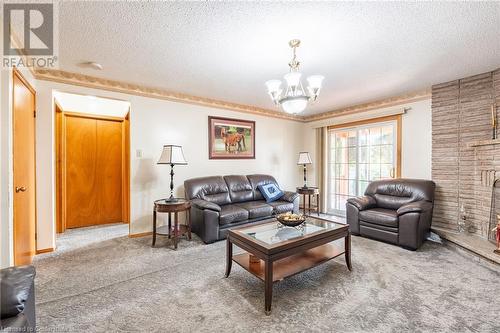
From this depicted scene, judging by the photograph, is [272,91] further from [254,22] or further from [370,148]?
[370,148]

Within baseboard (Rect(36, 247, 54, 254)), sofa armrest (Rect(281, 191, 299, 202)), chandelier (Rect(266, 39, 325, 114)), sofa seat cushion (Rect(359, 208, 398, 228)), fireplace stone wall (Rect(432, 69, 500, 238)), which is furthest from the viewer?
sofa armrest (Rect(281, 191, 299, 202))

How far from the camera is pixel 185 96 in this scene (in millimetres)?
4203

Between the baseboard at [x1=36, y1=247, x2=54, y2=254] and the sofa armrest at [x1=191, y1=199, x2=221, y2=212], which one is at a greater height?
the sofa armrest at [x1=191, y1=199, x2=221, y2=212]

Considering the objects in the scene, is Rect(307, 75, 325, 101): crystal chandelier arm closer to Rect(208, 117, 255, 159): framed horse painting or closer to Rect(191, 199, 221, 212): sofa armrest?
Rect(191, 199, 221, 212): sofa armrest

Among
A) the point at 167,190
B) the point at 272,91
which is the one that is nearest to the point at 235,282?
the point at 272,91

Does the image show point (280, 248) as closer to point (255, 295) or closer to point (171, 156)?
point (255, 295)

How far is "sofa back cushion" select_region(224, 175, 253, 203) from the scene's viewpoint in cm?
429

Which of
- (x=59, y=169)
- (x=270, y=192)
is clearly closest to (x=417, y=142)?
(x=270, y=192)

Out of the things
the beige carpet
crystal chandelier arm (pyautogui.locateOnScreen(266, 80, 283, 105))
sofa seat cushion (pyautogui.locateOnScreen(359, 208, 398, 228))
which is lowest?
the beige carpet

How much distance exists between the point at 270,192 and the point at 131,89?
2960 millimetres

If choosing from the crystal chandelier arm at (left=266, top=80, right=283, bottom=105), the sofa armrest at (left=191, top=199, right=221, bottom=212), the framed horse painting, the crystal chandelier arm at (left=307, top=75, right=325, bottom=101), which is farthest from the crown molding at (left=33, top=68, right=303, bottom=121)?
the crystal chandelier arm at (left=307, top=75, right=325, bottom=101)

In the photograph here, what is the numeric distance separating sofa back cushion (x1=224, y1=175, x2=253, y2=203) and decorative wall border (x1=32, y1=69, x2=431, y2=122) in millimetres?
1463

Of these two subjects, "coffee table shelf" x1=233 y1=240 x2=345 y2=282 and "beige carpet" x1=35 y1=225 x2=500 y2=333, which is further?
"coffee table shelf" x1=233 y1=240 x2=345 y2=282

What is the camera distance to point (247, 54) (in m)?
2.60
